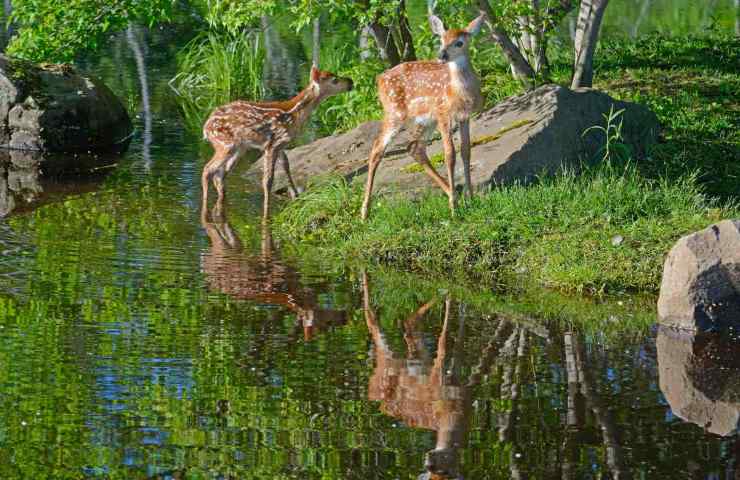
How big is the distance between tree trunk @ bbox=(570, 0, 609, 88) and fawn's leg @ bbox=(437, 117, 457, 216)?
450cm

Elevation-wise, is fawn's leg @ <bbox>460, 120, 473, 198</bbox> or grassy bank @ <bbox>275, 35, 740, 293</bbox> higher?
fawn's leg @ <bbox>460, 120, 473, 198</bbox>

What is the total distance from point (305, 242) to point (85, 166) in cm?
447

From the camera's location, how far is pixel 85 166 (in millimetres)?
15609

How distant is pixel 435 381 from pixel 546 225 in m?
3.44

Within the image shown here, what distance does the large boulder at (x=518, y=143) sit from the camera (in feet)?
42.2

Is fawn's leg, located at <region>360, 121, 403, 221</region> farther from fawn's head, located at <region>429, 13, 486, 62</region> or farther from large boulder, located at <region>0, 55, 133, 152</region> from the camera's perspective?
large boulder, located at <region>0, 55, 133, 152</region>

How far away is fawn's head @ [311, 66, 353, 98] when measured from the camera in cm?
1391

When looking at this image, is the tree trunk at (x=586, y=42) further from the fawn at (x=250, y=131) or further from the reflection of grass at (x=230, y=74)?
the reflection of grass at (x=230, y=74)

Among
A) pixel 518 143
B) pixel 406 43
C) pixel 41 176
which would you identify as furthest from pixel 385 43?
pixel 41 176

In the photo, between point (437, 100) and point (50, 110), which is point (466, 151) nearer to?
point (437, 100)

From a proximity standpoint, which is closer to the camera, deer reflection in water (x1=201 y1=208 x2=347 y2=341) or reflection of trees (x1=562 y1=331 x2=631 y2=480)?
reflection of trees (x1=562 y1=331 x2=631 y2=480)

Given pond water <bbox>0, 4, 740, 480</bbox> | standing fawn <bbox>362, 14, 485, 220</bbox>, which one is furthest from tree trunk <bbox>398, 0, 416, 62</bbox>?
pond water <bbox>0, 4, 740, 480</bbox>

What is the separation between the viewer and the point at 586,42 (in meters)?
16.1

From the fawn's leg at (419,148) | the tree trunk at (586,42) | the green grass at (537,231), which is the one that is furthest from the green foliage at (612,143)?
the tree trunk at (586,42)
